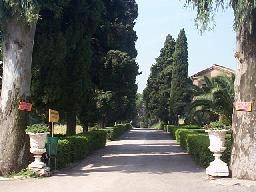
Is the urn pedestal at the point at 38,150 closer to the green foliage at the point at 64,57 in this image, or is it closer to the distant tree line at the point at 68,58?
the distant tree line at the point at 68,58

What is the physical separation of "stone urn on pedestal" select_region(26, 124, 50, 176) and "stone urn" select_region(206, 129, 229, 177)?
508 centimetres

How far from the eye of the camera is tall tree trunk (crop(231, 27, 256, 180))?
42.2 feet

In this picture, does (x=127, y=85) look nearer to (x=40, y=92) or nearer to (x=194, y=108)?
(x=194, y=108)

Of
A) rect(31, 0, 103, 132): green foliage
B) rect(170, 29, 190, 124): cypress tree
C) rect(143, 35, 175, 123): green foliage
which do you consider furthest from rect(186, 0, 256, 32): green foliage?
rect(143, 35, 175, 123): green foliage

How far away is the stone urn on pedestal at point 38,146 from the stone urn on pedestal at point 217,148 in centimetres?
506

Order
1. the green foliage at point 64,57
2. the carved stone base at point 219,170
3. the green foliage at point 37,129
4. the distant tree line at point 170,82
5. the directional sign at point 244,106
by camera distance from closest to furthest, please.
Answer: the directional sign at point 244,106
the carved stone base at point 219,170
the green foliage at point 37,129
the green foliage at point 64,57
the distant tree line at point 170,82

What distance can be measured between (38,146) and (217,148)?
548 centimetres

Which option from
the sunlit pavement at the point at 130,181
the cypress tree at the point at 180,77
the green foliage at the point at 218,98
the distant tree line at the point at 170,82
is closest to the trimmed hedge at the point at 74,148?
the sunlit pavement at the point at 130,181

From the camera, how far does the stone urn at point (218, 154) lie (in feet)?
43.1

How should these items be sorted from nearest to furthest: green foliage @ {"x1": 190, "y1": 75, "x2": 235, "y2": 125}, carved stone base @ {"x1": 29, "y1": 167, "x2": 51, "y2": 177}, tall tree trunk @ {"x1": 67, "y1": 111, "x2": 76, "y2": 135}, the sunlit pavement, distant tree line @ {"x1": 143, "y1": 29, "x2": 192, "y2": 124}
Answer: the sunlit pavement < carved stone base @ {"x1": 29, "y1": 167, "x2": 51, "y2": 177} < tall tree trunk @ {"x1": 67, "y1": 111, "x2": 76, "y2": 135} < green foliage @ {"x1": 190, "y1": 75, "x2": 235, "y2": 125} < distant tree line @ {"x1": 143, "y1": 29, "x2": 192, "y2": 124}

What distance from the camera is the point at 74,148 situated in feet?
62.7

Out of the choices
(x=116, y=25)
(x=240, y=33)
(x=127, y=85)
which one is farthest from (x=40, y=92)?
(x=127, y=85)

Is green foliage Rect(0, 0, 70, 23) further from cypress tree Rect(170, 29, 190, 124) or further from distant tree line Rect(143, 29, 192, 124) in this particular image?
cypress tree Rect(170, 29, 190, 124)

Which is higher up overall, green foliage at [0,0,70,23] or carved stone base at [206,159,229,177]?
green foliage at [0,0,70,23]
